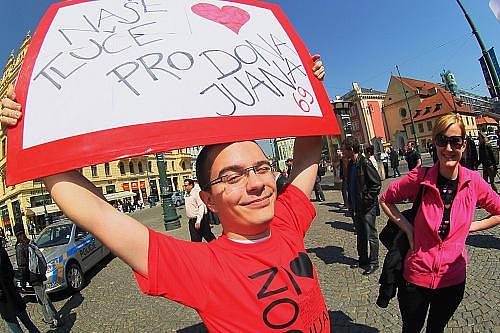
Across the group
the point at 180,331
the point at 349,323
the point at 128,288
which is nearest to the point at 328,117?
the point at 349,323

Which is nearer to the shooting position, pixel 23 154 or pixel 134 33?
pixel 23 154

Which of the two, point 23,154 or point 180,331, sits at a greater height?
point 23,154

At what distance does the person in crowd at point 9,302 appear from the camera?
14.3 ft

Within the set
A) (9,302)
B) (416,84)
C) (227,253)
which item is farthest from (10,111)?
(416,84)

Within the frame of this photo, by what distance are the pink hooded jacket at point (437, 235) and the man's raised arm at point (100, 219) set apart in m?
1.90

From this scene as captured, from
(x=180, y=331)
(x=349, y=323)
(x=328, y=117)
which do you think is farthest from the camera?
(x=180, y=331)

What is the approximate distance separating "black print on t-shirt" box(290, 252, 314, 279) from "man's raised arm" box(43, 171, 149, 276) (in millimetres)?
602

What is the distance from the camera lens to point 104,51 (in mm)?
1255

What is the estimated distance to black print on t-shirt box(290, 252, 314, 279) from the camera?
1372 mm

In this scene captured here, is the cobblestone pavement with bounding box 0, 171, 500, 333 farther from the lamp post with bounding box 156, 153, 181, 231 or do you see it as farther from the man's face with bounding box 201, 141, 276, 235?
the lamp post with bounding box 156, 153, 181, 231

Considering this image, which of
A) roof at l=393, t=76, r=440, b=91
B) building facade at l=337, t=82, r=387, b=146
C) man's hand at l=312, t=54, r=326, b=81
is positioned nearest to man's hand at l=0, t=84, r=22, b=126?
man's hand at l=312, t=54, r=326, b=81

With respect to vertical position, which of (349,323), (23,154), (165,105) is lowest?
(349,323)

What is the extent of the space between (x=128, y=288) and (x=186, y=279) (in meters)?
5.96

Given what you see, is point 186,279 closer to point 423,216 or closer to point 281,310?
point 281,310
